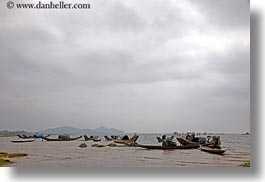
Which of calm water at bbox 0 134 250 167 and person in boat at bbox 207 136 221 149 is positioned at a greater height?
person in boat at bbox 207 136 221 149

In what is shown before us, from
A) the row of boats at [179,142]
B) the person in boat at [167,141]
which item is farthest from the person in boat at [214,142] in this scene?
the person in boat at [167,141]

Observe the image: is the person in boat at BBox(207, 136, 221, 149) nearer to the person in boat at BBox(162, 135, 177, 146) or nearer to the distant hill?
the person in boat at BBox(162, 135, 177, 146)

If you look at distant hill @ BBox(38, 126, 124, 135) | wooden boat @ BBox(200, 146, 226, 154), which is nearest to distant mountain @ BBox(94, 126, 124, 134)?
distant hill @ BBox(38, 126, 124, 135)

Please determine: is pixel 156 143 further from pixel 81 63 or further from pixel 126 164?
pixel 81 63

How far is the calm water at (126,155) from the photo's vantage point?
2.37 m

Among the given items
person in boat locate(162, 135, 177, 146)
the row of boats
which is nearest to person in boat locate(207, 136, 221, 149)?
the row of boats

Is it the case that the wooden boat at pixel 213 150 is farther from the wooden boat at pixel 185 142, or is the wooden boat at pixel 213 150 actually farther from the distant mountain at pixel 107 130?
the distant mountain at pixel 107 130

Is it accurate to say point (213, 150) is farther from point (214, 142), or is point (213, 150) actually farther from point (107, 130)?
point (107, 130)

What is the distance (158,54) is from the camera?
2398 mm

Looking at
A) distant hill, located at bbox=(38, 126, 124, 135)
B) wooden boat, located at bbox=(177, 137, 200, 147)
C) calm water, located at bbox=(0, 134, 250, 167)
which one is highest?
distant hill, located at bbox=(38, 126, 124, 135)

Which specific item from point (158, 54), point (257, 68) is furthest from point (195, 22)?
point (257, 68)

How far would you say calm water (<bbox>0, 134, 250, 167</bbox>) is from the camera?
7.77ft

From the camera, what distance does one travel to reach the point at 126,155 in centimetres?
240

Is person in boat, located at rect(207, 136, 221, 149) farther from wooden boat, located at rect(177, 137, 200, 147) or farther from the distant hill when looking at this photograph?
the distant hill
